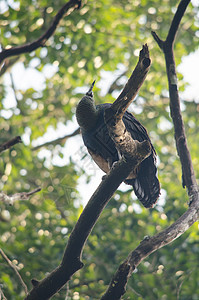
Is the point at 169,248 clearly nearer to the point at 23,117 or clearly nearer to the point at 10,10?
the point at 23,117

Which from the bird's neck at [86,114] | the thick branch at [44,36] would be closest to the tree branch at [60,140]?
the thick branch at [44,36]

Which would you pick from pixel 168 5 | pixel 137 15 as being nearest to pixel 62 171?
pixel 137 15

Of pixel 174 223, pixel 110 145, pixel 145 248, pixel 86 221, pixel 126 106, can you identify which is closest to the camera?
pixel 126 106

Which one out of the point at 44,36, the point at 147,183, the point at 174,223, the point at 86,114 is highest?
the point at 44,36

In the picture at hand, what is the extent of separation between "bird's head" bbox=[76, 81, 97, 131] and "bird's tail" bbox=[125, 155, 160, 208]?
0.74 meters

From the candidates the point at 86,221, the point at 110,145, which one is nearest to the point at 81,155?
the point at 110,145

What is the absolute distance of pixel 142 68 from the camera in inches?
84.0

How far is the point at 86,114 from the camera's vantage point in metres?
3.29

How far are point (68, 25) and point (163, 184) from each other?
9.96 feet

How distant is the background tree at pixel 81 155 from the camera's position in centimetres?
449

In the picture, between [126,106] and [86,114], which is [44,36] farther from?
[126,106]

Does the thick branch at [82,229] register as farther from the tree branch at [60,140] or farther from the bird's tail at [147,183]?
the tree branch at [60,140]

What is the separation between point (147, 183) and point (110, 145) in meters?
0.59

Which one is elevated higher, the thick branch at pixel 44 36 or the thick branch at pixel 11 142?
the thick branch at pixel 44 36
